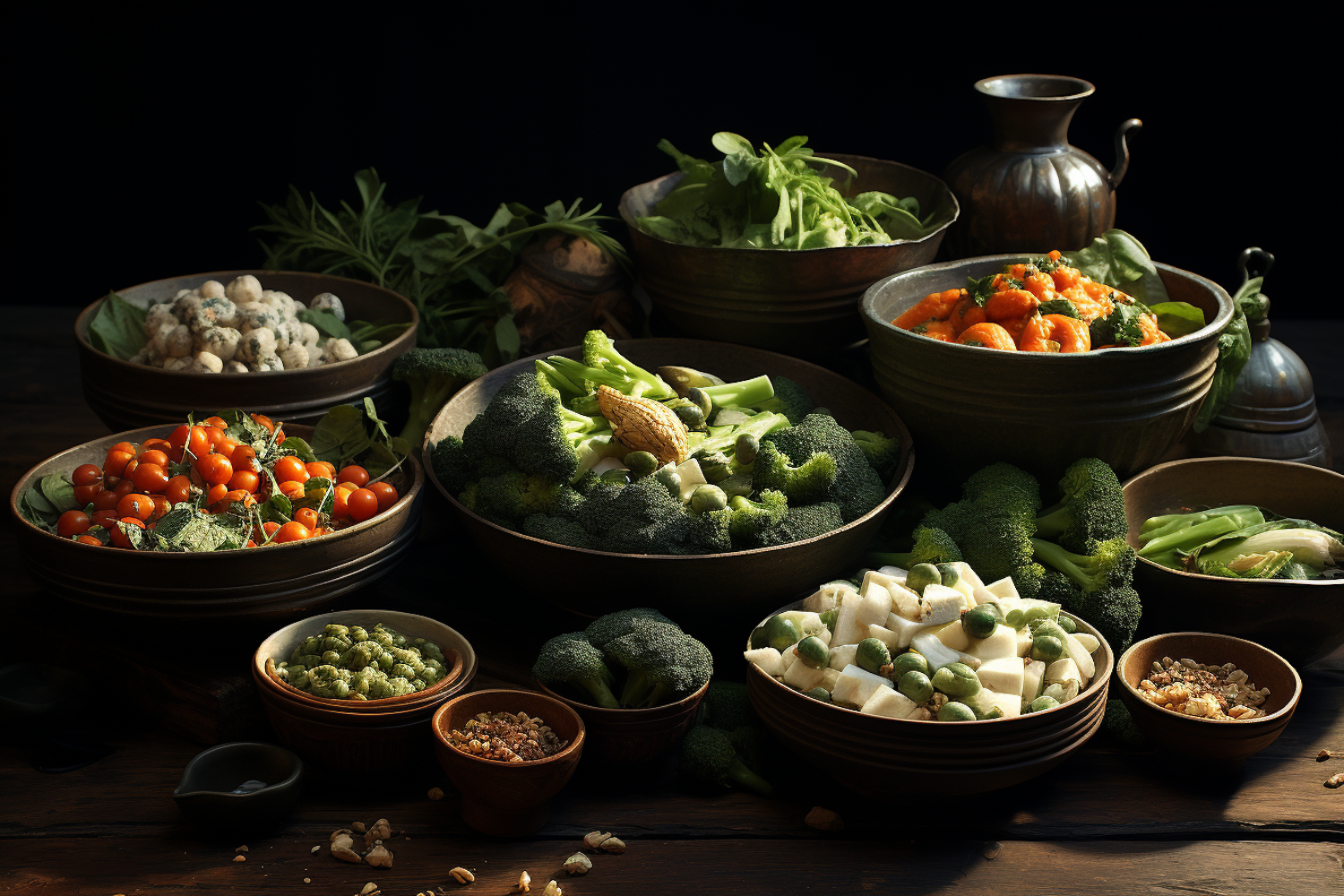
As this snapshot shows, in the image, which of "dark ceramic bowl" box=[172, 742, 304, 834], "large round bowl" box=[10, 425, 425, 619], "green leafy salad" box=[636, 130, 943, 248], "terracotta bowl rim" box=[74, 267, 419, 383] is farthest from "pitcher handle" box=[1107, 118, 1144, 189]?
"dark ceramic bowl" box=[172, 742, 304, 834]

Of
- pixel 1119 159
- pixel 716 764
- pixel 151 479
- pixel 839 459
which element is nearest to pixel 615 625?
pixel 716 764

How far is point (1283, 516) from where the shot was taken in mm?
3225

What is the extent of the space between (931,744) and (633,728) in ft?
1.84

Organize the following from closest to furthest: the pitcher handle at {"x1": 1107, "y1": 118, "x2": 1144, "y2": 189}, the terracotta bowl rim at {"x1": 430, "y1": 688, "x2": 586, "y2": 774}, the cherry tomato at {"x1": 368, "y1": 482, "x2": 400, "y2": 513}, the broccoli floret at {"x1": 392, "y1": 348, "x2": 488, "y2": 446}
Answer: the terracotta bowl rim at {"x1": 430, "y1": 688, "x2": 586, "y2": 774} < the cherry tomato at {"x1": 368, "y1": 482, "x2": 400, "y2": 513} < the broccoli floret at {"x1": 392, "y1": 348, "x2": 488, "y2": 446} < the pitcher handle at {"x1": 1107, "y1": 118, "x2": 1144, "y2": 189}

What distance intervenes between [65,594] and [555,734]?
1072 mm

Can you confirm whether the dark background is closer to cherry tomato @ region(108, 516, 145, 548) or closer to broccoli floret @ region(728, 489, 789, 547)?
broccoli floret @ region(728, 489, 789, 547)

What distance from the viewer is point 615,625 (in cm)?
255

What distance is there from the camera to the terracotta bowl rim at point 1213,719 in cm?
246

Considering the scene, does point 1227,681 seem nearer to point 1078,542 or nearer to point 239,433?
point 1078,542

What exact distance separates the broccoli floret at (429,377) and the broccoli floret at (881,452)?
1037 millimetres

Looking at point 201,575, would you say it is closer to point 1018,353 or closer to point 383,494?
point 383,494

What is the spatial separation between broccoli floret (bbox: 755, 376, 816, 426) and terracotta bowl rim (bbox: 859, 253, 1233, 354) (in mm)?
272

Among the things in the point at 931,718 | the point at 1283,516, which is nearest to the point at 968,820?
the point at 931,718

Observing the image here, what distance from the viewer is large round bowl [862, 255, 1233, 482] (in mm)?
2980
